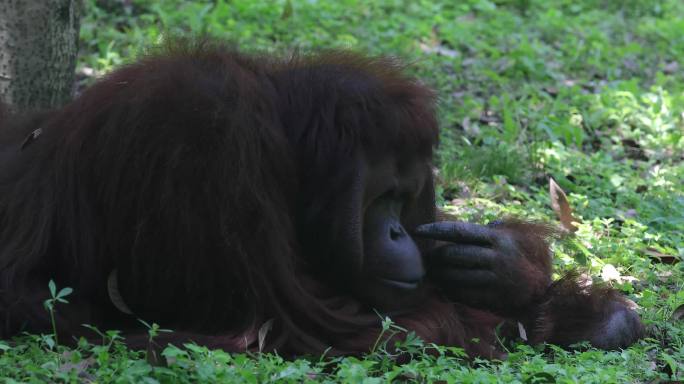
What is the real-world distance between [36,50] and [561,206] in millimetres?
2278

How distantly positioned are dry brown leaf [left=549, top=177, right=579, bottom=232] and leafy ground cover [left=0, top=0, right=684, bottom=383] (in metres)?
0.04

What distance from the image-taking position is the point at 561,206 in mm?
4699

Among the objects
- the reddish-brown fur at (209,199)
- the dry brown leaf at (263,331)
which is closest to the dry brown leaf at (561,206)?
the reddish-brown fur at (209,199)

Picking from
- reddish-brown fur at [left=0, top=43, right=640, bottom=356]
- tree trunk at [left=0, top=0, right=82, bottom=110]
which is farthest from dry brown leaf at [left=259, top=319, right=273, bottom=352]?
tree trunk at [left=0, top=0, right=82, bottom=110]

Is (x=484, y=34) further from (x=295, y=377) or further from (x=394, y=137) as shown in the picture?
(x=295, y=377)

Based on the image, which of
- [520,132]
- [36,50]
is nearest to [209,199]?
[36,50]

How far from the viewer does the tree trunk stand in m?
4.39

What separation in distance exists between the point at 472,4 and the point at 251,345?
5.48 m

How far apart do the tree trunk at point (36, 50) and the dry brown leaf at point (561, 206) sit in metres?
2.12

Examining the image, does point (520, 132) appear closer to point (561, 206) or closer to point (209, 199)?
point (561, 206)

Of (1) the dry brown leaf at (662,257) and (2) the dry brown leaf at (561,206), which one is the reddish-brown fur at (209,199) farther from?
(2) the dry brown leaf at (561,206)

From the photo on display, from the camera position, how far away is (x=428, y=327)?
11.0ft

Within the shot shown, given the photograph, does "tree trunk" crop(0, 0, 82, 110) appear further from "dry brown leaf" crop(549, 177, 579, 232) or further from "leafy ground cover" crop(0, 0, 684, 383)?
A: "dry brown leaf" crop(549, 177, 579, 232)

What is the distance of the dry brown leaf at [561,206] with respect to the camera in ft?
15.1
